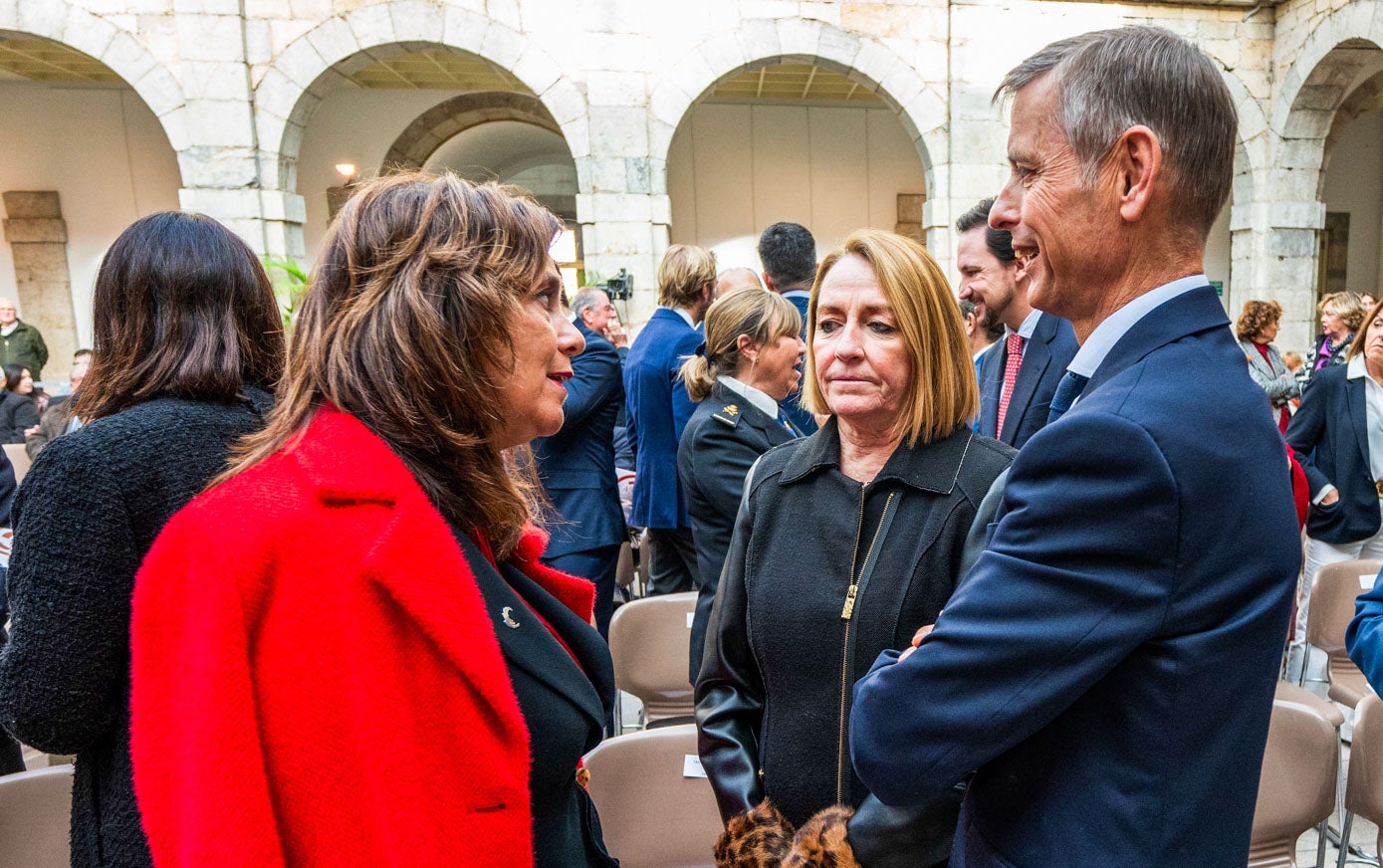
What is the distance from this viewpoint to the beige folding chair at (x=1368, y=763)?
207cm

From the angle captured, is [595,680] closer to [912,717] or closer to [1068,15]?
[912,717]

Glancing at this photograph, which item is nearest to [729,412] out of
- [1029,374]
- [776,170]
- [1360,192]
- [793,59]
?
[1029,374]

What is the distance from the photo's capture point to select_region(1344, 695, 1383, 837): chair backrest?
207 cm

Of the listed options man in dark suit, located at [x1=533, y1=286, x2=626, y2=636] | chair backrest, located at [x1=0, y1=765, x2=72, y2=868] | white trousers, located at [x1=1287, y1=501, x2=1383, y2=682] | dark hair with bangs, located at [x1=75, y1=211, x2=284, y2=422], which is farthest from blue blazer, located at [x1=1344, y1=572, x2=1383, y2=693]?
white trousers, located at [x1=1287, y1=501, x2=1383, y2=682]

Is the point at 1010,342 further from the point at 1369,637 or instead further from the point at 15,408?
the point at 15,408

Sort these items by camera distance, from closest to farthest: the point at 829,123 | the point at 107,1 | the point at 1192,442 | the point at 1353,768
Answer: the point at 1192,442 → the point at 1353,768 → the point at 107,1 → the point at 829,123

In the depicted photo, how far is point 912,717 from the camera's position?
0.91 meters

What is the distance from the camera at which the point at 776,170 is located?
12.8m

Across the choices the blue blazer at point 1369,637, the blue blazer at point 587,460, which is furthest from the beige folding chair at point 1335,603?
the blue blazer at point 587,460

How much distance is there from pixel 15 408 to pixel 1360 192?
18543 mm

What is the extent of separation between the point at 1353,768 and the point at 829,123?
1215 cm

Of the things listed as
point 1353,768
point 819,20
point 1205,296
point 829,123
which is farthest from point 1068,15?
point 1205,296

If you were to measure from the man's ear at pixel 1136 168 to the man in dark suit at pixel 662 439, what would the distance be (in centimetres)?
253

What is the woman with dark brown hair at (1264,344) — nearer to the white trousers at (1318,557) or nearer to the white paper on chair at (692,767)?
the white trousers at (1318,557)
